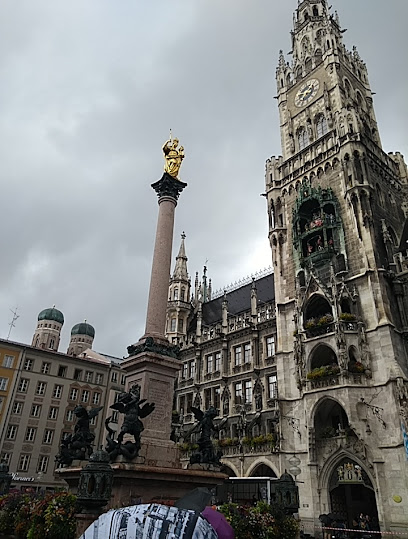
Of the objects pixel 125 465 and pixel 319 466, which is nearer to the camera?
pixel 125 465

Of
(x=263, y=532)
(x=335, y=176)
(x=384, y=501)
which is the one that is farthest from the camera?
(x=335, y=176)

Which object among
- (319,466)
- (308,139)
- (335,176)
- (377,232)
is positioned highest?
(308,139)

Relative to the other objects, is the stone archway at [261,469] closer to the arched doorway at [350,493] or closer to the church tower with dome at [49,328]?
the arched doorway at [350,493]

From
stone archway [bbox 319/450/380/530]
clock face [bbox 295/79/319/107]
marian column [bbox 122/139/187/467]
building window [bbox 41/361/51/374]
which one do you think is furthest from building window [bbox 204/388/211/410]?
clock face [bbox 295/79/319/107]

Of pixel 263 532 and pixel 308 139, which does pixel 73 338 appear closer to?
pixel 308 139

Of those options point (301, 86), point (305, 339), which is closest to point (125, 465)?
point (305, 339)

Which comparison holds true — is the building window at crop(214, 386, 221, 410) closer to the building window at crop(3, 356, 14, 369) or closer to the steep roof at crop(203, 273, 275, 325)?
the steep roof at crop(203, 273, 275, 325)

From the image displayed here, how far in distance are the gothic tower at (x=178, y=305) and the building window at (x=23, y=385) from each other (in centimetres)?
1523

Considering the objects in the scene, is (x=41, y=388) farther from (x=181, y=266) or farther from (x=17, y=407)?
(x=181, y=266)

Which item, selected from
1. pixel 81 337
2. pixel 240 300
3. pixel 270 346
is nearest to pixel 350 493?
pixel 270 346

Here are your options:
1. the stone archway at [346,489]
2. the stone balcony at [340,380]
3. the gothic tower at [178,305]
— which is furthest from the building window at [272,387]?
the gothic tower at [178,305]

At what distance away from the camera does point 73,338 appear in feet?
312

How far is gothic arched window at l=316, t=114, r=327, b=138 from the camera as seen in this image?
132 ft

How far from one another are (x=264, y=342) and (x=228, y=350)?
4476mm
